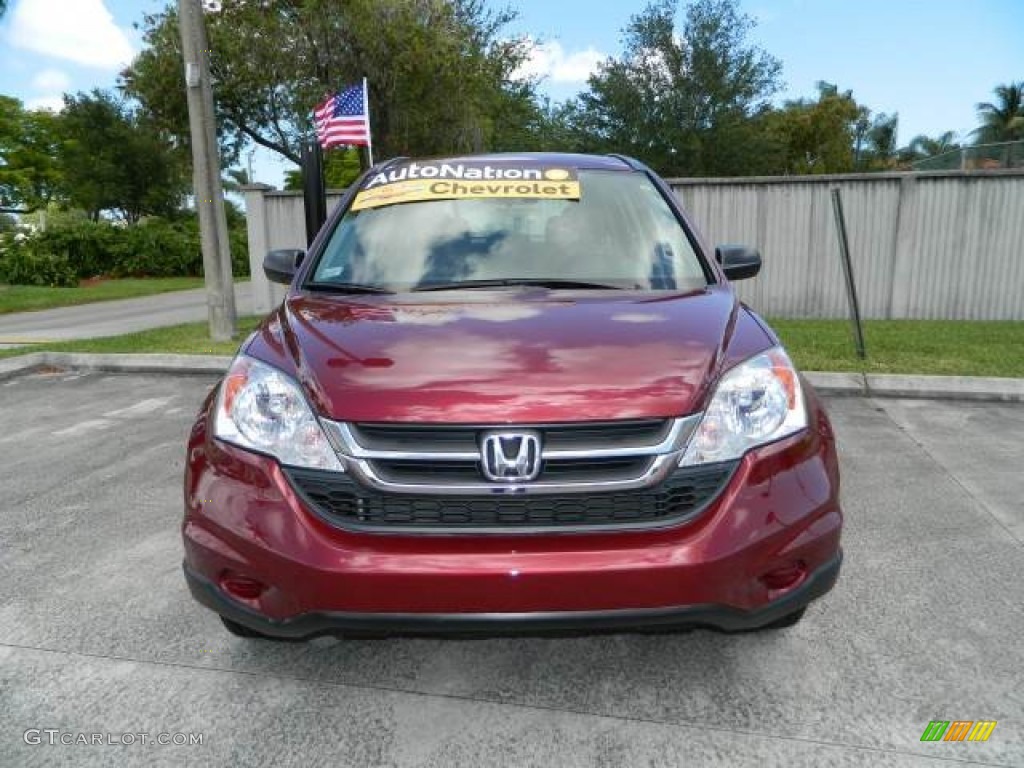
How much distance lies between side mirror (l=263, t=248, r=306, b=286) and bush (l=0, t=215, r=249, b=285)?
19608 mm

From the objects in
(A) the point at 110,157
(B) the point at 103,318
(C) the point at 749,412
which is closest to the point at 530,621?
(C) the point at 749,412

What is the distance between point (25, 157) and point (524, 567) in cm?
5425

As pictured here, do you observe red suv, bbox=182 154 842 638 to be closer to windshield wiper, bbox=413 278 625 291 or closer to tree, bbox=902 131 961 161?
windshield wiper, bbox=413 278 625 291

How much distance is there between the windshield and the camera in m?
2.87

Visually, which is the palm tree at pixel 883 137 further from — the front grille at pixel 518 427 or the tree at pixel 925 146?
the front grille at pixel 518 427

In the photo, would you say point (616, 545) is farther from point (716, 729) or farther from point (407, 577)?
point (716, 729)

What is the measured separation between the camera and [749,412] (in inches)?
81.7

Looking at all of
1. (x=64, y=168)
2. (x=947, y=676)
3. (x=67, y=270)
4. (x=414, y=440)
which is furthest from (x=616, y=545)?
(x=64, y=168)

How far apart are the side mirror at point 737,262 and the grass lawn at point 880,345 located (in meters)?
3.88

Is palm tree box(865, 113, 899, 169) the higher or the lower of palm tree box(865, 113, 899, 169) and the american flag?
the higher

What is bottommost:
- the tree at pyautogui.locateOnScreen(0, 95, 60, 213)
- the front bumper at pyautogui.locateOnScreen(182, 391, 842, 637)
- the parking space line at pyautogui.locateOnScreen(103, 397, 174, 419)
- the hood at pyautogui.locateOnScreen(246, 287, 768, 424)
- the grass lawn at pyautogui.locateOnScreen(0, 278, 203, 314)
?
the grass lawn at pyautogui.locateOnScreen(0, 278, 203, 314)

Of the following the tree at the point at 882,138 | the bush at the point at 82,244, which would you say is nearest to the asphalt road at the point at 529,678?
the bush at the point at 82,244

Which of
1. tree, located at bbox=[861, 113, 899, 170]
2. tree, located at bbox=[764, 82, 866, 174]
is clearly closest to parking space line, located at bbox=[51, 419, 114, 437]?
tree, located at bbox=[764, 82, 866, 174]

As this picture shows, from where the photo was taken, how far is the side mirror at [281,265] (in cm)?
335
